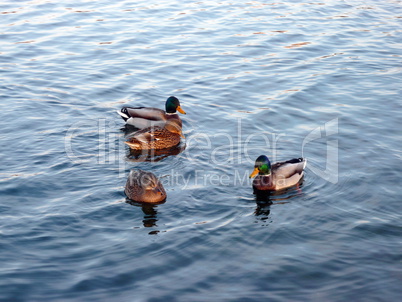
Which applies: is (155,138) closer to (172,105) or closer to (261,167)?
(172,105)

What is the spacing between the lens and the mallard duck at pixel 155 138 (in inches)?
445

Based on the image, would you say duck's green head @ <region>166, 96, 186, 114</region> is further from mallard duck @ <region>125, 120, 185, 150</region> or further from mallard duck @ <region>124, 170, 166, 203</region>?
mallard duck @ <region>124, 170, 166, 203</region>

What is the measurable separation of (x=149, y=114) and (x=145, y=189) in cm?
378

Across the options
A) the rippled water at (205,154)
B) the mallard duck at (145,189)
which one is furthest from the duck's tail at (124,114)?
the mallard duck at (145,189)

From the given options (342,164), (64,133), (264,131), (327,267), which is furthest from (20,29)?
(327,267)

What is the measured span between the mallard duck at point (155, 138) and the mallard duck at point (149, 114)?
325mm

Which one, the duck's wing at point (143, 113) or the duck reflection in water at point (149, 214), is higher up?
the duck's wing at point (143, 113)

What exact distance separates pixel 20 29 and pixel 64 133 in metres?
8.44

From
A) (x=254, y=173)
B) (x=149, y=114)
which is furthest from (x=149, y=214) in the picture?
(x=149, y=114)

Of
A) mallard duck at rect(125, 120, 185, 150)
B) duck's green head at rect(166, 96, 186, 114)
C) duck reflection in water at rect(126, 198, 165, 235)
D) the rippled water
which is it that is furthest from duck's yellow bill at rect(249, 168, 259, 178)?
duck's green head at rect(166, 96, 186, 114)

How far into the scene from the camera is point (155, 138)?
11.5 metres

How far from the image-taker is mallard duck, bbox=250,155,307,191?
9797 mm

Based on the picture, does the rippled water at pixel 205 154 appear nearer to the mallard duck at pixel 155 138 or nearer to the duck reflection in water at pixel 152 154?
the duck reflection in water at pixel 152 154

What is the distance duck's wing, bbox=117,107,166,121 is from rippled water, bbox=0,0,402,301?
428 millimetres
